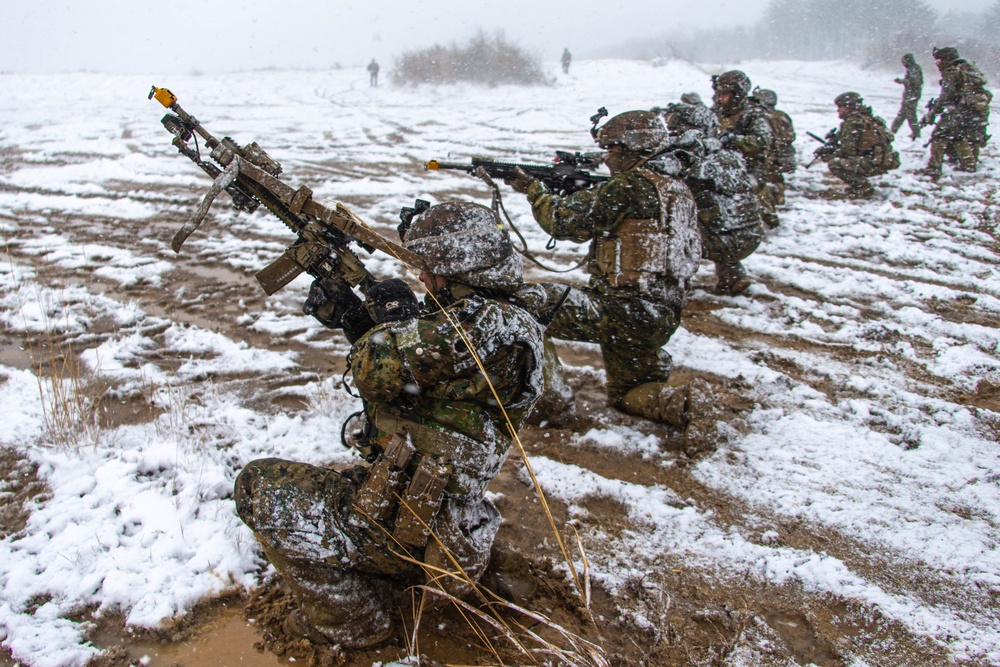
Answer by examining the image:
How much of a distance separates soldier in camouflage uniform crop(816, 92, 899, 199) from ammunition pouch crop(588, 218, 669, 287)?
6791 mm

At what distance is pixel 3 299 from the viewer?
201 inches

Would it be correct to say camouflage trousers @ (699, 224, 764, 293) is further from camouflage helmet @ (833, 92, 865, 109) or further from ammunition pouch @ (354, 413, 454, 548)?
camouflage helmet @ (833, 92, 865, 109)

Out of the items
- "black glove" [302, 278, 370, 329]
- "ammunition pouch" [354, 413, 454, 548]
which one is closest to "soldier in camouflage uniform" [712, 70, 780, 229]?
"black glove" [302, 278, 370, 329]

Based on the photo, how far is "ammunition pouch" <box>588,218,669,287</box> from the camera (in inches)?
137

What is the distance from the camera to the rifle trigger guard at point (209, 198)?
2.46 meters

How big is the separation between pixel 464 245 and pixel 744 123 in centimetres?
569

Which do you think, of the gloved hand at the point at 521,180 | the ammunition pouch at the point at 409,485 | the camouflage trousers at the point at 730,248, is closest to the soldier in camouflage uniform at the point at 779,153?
the camouflage trousers at the point at 730,248

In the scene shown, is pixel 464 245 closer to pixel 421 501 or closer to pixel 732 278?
pixel 421 501

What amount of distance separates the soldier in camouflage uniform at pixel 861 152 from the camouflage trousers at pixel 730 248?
14.3 ft

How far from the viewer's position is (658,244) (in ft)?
11.4

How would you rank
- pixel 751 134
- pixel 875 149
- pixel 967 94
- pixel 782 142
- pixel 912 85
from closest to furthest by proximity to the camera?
pixel 751 134 < pixel 875 149 < pixel 782 142 < pixel 967 94 < pixel 912 85

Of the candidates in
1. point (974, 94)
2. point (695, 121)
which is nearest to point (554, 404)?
point (695, 121)

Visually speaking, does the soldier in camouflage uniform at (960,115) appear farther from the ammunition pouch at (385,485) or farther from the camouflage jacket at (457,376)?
the ammunition pouch at (385,485)

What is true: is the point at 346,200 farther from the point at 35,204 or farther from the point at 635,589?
the point at 635,589
